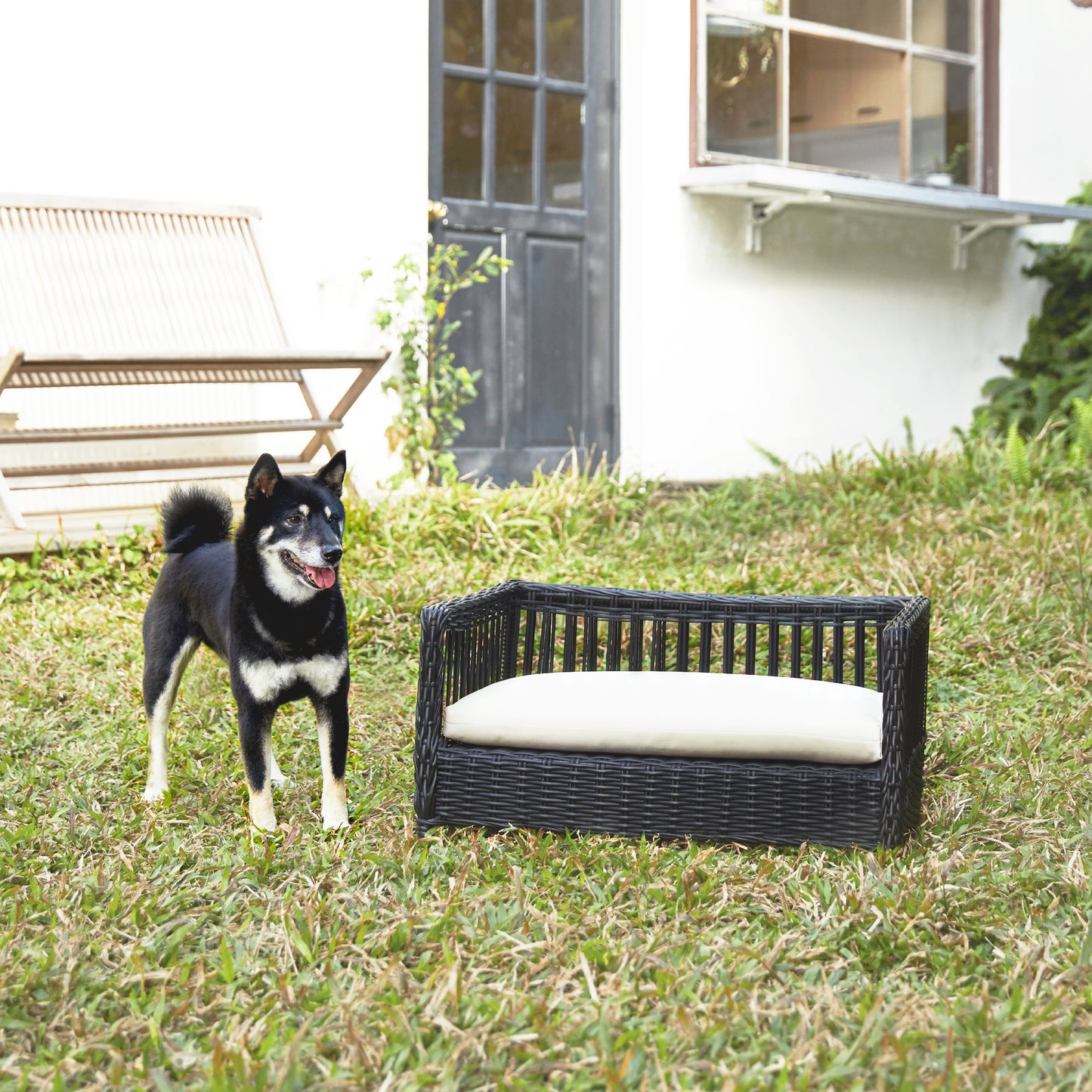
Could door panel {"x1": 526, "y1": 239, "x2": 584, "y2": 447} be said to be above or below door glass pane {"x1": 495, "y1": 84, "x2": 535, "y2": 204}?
below

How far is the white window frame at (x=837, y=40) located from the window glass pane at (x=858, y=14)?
0.09 feet

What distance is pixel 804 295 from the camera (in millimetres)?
7801

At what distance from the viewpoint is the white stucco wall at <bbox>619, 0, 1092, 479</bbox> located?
716cm

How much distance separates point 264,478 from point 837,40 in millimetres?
6197

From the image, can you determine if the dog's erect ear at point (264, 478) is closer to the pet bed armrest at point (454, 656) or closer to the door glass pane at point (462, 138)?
the pet bed armrest at point (454, 656)

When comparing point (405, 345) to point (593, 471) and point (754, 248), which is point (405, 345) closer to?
point (593, 471)

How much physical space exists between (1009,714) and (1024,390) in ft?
17.2

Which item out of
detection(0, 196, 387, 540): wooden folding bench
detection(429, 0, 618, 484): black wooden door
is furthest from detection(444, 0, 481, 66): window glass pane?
detection(0, 196, 387, 540): wooden folding bench

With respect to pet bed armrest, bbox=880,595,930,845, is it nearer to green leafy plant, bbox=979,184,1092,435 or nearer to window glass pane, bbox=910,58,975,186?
green leafy plant, bbox=979,184,1092,435

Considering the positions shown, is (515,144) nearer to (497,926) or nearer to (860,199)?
(860,199)

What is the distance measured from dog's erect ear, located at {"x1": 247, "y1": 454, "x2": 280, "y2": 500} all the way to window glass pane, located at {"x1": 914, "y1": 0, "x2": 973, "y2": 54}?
675 centimetres

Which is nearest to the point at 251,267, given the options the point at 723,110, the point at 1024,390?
the point at 723,110

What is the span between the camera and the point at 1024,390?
336 inches

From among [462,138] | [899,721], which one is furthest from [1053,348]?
[899,721]
